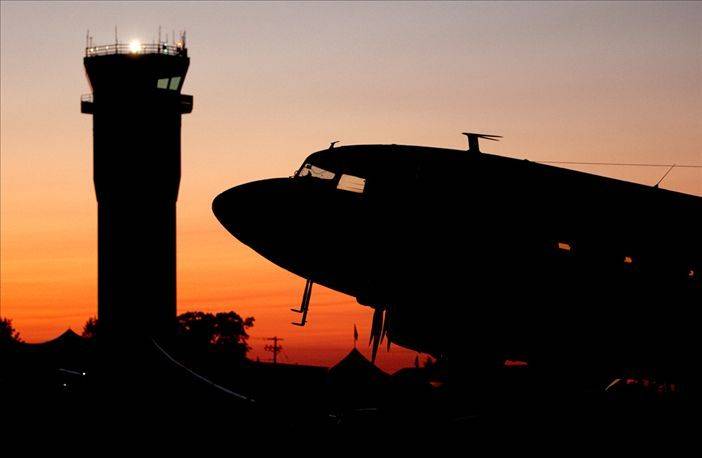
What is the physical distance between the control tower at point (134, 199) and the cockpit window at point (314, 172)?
8879 cm

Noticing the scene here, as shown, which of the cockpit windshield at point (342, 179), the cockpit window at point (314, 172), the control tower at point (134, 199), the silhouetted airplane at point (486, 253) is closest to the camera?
the silhouetted airplane at point (486, 253)

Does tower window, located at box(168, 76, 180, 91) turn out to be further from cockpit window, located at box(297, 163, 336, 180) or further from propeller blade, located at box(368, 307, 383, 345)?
propeller blade, located at box(368, 307, 383, 345)

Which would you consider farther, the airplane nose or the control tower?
the control tower

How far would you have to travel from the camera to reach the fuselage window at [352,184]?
92.3 ft

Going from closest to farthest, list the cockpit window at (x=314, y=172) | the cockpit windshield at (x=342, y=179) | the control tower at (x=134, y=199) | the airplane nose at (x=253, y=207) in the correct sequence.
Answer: the airplane nose at (x=253, y=207)
the cockpit windshield at (x=342, y=179)
the cockpit window at (x=314, y=172)
the control tower at (x=134, y=199)

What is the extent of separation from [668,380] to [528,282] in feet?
15.4

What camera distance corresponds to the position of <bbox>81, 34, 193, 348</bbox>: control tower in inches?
4719

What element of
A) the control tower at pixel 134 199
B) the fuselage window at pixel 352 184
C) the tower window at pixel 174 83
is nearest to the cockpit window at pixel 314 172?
the fuselage window at pixel 352 184

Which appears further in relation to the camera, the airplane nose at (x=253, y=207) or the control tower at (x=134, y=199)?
the control tower at (x=134, y=199)

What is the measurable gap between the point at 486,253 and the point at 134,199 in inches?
3791

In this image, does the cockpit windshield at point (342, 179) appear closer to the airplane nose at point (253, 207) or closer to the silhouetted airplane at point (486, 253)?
the silhouetted airplane at point (486, 253)

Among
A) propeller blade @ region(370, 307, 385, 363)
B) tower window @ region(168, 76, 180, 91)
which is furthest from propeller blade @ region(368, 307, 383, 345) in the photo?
tower window @ region(168, 76, 180, 91)

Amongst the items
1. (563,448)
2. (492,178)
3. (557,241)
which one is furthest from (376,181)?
(563,448)

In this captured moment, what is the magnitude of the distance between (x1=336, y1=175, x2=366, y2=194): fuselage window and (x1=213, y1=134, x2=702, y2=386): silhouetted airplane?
3 cm
